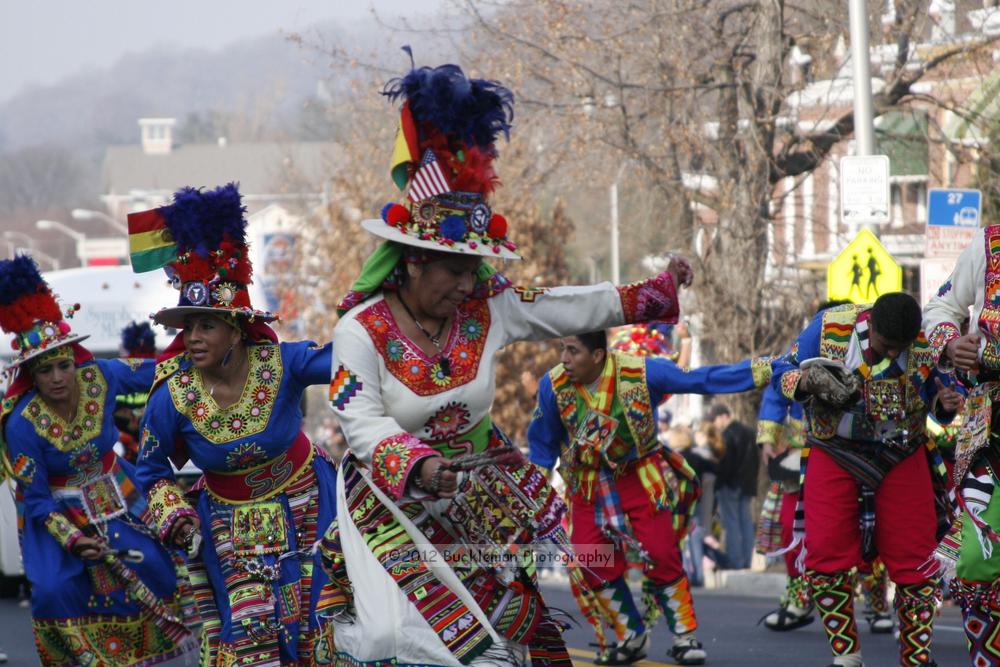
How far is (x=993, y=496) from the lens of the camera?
23.4ft

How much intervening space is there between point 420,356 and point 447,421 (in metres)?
0.24

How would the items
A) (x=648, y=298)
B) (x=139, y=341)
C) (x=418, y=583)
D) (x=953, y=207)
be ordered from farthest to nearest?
1. (x=953, y=207)
2. (x=139, y=341)
3. (x=648, y=298)
4. (x=418, y=583)

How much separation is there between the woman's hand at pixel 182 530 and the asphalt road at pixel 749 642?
315 cm

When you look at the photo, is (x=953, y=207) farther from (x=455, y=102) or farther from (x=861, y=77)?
(x=455, y=102)

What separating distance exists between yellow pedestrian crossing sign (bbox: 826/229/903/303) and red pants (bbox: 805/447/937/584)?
670 cm

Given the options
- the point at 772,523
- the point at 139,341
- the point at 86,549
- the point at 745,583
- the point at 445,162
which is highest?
the point at 445,162

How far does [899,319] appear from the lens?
831cm

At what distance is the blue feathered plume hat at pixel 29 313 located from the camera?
9.19 meters

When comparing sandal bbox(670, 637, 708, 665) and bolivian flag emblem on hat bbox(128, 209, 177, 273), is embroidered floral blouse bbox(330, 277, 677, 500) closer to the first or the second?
bolivian flag emblem on hat bbox(128, 209, 177, 273)

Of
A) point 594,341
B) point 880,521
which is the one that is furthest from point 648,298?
point 594,341

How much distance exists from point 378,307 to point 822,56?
1387 cm

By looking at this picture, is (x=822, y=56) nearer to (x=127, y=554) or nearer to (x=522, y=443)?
(x=522, y=443)

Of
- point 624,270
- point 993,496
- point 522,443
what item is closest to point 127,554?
point 993,496

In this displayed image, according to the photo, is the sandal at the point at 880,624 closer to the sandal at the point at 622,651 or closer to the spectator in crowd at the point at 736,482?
the sandal at the point at 622,651
